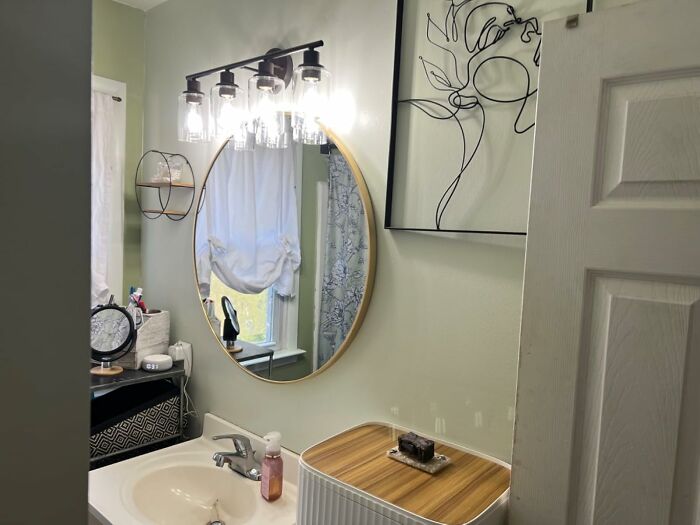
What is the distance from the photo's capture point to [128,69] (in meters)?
2.21

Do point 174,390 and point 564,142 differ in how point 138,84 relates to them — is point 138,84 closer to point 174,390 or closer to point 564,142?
point 174,390

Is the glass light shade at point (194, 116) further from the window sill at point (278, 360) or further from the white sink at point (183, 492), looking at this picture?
the white sink at point (183, 492)

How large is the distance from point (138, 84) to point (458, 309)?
171cm

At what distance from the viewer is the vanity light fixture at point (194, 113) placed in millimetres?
1828

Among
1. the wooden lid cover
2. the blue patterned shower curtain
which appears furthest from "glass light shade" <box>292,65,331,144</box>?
the wooden lid cover

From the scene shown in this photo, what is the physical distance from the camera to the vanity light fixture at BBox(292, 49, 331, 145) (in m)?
1.49

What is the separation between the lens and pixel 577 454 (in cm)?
91

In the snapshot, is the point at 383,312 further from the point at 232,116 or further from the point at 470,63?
the point at 232,116

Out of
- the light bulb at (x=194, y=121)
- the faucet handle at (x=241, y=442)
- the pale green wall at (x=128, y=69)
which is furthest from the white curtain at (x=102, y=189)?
the faucet handle at (x=241, y=442)

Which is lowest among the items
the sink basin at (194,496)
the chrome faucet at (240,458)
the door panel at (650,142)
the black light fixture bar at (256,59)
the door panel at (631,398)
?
the sink basin at (194,496)

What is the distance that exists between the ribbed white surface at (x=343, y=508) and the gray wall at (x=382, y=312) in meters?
0.27

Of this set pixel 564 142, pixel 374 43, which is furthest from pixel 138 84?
pixel 564 142

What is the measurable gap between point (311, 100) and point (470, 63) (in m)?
0.48

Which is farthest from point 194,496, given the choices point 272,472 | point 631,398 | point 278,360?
point 631,398
